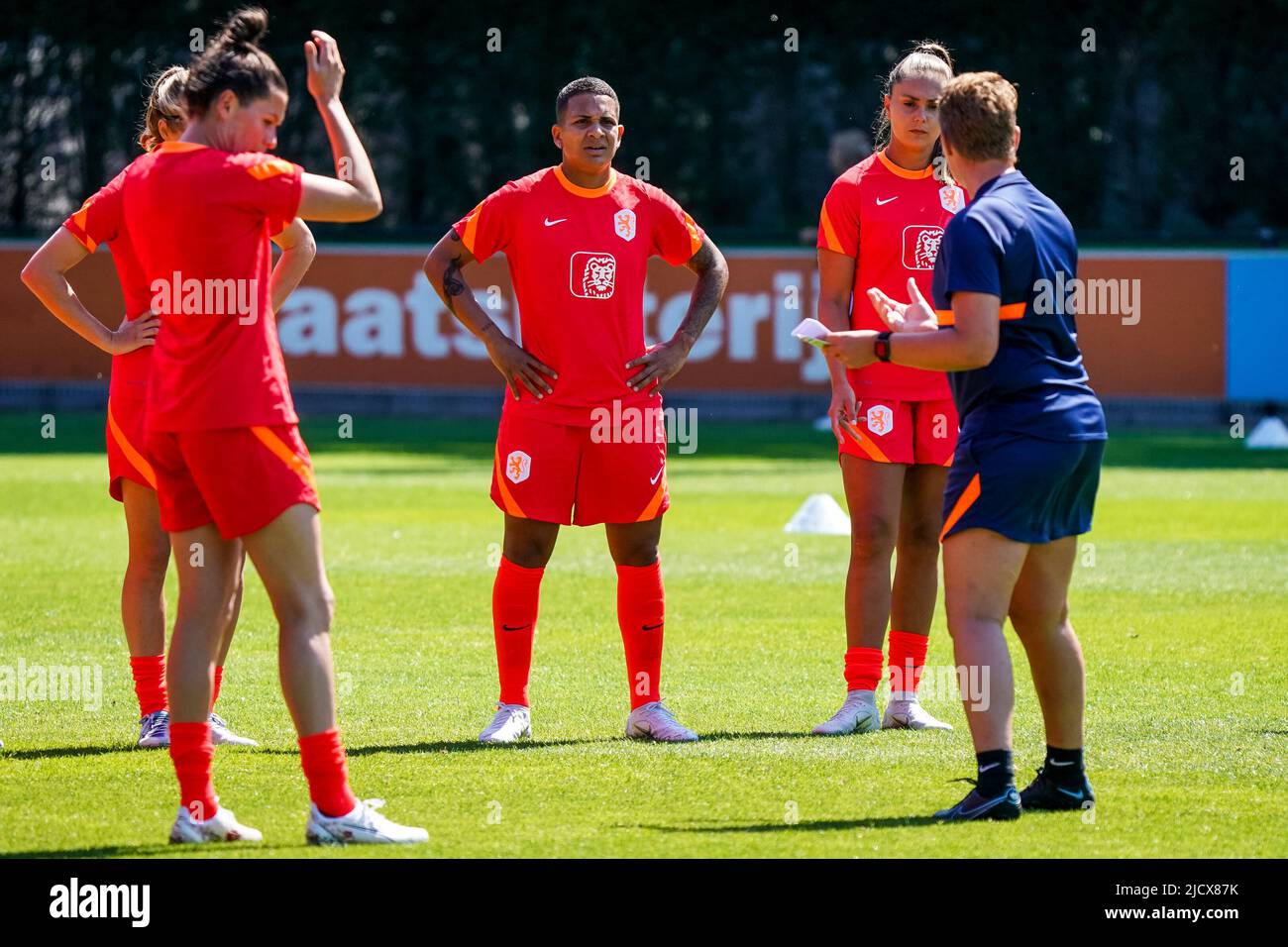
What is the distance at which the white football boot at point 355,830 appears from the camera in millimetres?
5547

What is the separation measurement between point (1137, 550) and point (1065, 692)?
7.58 meters

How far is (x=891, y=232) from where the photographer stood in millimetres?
7574

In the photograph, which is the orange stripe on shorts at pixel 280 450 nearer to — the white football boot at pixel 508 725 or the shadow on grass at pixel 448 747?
the shadow on grass at pixel 448 747

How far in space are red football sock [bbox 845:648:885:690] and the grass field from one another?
0.25 meters

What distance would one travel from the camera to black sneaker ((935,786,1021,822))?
593 centimetres

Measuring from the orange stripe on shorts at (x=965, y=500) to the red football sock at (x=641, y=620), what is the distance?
1808mm

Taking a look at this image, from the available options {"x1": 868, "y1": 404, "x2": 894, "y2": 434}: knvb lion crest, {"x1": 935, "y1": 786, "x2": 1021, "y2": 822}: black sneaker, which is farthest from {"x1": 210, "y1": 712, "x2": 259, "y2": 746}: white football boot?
{"x1": 935, "y1": 786, "x2": 1021, "y2": 822}: black sneaker

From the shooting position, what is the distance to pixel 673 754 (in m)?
7.08

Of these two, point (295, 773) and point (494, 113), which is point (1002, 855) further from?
point (494, 113)

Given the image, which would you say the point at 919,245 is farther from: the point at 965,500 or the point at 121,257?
the point at 121,257

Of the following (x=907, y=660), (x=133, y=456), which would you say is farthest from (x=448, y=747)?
(x=907, y=660)

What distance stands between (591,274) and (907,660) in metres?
1.89
